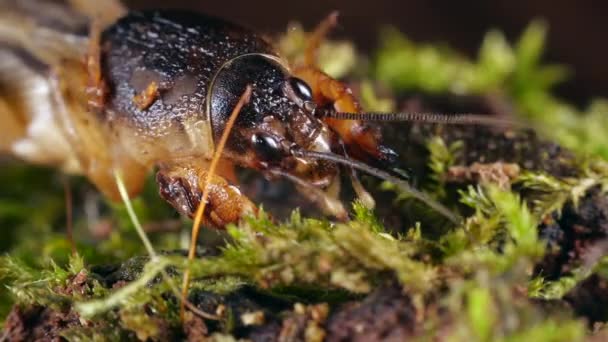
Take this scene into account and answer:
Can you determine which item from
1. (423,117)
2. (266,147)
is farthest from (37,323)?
(423,117)

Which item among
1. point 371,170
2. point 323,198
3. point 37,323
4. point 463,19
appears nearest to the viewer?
point 37,323

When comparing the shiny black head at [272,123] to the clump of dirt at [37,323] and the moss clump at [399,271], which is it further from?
the clump of dirt at [37,323]

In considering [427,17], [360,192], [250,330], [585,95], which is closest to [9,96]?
[360,192]

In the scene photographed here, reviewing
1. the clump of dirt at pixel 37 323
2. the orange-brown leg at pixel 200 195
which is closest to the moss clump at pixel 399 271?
the clump of dirt at pixel 37 323

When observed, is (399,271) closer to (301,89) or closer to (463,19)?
(301,89)

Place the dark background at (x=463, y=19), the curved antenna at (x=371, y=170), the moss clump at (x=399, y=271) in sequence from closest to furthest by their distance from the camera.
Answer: the moss clump at (x=399, y=271)
the curved antenna at (x=371, y=170)
the dark background at (x=463, y=19)

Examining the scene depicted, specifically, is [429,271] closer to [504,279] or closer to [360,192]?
[504,279]
